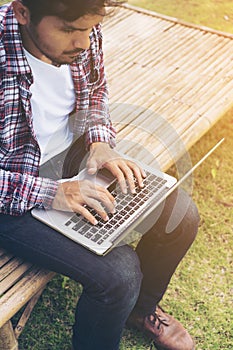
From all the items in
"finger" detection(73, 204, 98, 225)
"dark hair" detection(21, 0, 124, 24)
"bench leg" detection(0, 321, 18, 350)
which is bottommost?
"bench leg" detection(0, 321, 18, 350)

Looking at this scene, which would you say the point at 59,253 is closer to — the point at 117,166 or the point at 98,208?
the point at 98,208

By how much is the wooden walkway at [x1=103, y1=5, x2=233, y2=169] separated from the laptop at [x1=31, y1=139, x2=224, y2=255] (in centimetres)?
35

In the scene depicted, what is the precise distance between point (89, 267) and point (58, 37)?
0.70 meters

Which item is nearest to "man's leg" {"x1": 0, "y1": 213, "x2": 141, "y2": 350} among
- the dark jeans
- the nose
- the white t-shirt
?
the dark jeans

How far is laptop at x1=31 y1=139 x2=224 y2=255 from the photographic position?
5.30ft

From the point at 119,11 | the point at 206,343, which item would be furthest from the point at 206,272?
the point at 119,11

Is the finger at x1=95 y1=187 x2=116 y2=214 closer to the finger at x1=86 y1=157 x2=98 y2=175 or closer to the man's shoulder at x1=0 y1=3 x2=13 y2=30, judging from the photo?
the finger at x1=86 y1=157 x2=98 y2=175

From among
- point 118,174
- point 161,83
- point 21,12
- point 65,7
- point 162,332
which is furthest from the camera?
point 161,83

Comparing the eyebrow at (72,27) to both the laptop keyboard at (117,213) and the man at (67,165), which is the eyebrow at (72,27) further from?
the laptop keyboard at (117,213)

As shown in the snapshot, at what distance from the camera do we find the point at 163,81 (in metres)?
2.72

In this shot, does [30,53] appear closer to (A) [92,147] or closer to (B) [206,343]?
(A) [92,147]

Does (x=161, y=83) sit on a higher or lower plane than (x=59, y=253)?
lower

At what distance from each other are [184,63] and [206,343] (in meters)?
1.48

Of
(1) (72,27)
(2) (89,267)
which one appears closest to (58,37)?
(1) (72,27)
